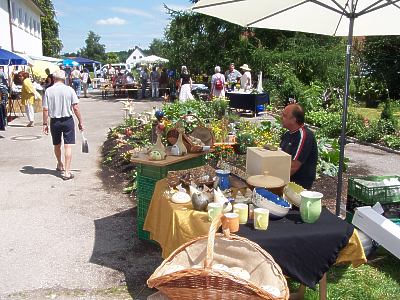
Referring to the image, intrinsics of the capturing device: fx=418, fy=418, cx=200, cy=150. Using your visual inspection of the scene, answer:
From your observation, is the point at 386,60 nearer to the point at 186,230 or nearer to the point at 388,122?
the point at 388,122

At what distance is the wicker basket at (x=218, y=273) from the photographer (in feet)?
7.33

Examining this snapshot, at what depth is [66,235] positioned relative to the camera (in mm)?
4934

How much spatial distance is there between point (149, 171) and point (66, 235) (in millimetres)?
1381

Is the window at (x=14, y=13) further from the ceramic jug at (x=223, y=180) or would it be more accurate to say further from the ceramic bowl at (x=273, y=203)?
the ceramic bowl at (x=273, y=203)

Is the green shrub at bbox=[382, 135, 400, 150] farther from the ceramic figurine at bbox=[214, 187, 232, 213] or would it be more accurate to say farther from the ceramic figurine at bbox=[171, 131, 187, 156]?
the ceramic figurine at bbox=[214, 187, 232, 213]

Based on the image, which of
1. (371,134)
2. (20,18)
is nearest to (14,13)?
(20,18)

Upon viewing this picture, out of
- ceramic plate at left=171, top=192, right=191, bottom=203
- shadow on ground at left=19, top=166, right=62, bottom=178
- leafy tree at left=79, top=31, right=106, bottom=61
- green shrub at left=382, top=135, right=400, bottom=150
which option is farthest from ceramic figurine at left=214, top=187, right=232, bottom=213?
leafy tree at left=79, top=31, right=106, bottom=61

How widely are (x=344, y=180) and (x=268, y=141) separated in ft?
4.97

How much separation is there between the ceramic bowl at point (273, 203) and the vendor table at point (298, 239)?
64 millimetres

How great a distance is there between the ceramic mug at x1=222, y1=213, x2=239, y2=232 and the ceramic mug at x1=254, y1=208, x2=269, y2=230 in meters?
0.15

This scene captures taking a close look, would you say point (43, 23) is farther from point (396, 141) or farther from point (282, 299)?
point (282, 299)

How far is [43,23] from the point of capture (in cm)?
4747

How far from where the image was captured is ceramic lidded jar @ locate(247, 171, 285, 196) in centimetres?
327

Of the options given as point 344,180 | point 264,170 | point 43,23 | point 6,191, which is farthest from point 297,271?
point 43,23
